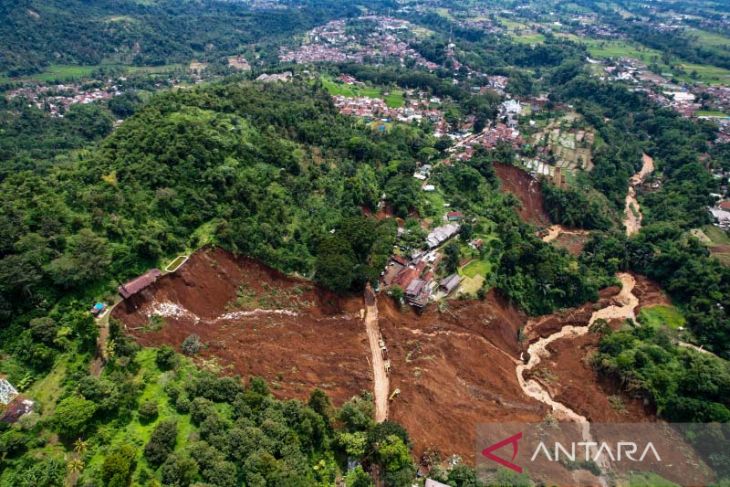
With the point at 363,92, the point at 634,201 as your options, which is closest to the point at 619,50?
the point at 634,201

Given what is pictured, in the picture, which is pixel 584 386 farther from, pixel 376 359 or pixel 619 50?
pixel 619 50

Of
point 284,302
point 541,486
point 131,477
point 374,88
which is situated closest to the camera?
point 131,477

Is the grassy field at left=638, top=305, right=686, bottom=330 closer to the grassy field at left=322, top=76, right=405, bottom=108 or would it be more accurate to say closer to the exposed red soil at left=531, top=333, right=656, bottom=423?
the exposed red soil at left=531, top=333, right=656, bottom=423

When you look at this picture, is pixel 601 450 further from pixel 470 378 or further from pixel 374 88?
pixel 374 88

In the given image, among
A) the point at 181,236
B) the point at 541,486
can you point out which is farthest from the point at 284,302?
the point at 541,486

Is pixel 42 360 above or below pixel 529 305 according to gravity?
above

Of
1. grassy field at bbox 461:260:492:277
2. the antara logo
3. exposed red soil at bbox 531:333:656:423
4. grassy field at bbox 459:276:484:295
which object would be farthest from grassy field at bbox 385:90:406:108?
the antara logo

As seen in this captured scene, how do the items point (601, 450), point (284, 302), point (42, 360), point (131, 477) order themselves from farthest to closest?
point (284, 302) → point (601, 450) → point (42, 360) → point (131, 477)
